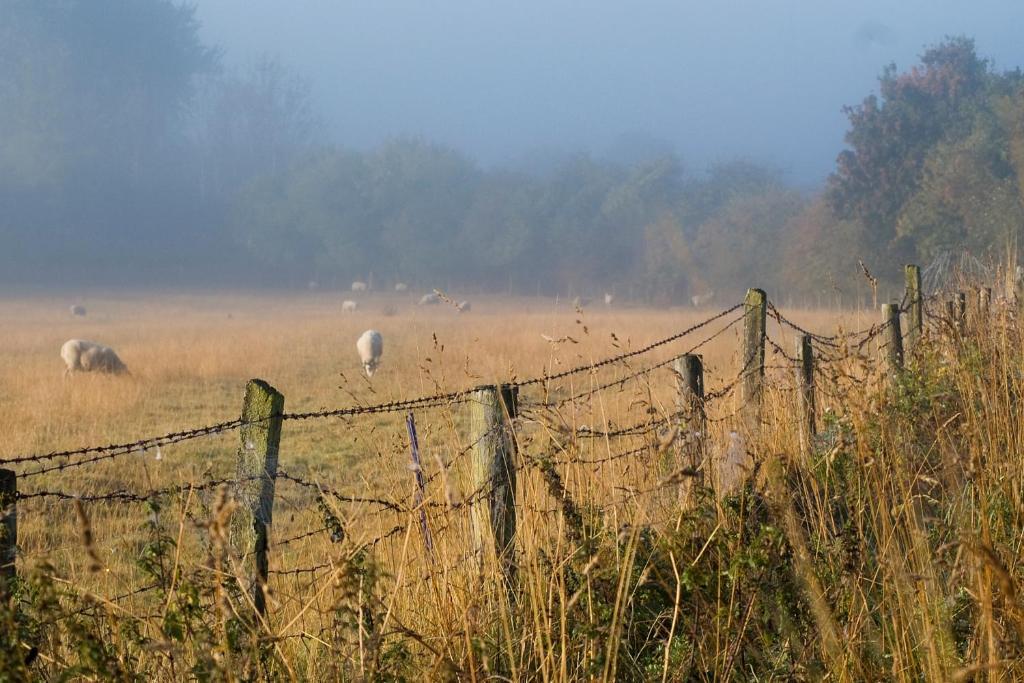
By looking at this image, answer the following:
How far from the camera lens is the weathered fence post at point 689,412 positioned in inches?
147

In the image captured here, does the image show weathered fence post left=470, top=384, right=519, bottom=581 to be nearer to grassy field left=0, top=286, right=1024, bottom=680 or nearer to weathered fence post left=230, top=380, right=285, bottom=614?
grassy field left=0, top=286, right=1024, bottom=680

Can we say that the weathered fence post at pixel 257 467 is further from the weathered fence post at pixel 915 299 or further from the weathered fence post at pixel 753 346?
the weathered fence post at pixel 915 299

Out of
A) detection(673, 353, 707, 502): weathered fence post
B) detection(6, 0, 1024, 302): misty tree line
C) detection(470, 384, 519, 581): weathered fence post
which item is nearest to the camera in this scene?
detection(470, 384, 519, 581): weathered fence post

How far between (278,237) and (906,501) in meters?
60.3

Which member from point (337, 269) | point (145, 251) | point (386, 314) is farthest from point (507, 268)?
point (386, 314)

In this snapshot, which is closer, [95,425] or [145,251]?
[95,425]

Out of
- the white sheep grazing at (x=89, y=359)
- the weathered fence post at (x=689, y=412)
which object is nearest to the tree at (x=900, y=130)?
the white sheep grazing at (x=89, y=359)

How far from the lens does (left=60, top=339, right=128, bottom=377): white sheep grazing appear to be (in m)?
14.7

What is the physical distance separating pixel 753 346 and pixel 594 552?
3344 millimetres

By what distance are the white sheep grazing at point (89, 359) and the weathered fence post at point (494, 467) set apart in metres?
12.5

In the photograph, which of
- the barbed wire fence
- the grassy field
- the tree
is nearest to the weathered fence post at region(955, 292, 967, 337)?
the grassy field

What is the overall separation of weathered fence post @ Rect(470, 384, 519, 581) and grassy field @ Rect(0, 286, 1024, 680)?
0.07 meters

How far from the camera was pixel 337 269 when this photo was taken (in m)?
60.6

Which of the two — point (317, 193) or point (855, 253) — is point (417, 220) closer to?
point (317, 193)
